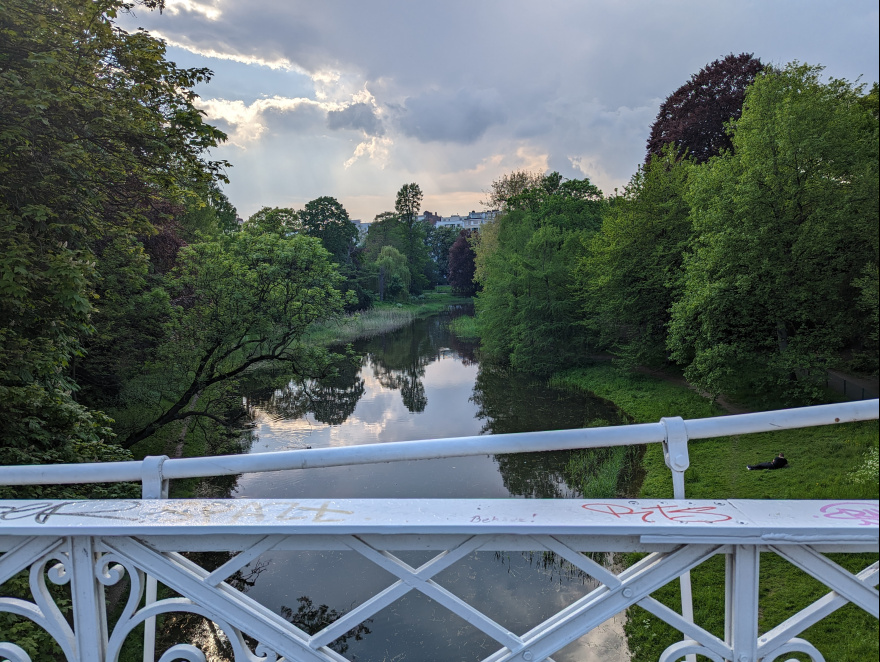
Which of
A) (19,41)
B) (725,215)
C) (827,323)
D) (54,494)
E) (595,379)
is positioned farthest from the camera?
(19,41)

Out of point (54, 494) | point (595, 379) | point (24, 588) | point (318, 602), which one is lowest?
point (318, 602)

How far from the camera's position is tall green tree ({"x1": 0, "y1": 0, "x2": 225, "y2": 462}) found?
273 cm

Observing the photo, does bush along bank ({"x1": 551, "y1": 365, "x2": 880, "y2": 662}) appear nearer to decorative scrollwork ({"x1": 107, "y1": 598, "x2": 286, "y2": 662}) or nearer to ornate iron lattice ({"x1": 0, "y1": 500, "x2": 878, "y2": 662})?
ornate iron lattice ({"x1": 0, "y1": 500, "x2": 878, "y2": 662})

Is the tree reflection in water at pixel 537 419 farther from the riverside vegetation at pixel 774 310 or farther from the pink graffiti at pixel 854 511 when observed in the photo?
the pink graffiti at pixel 854 511

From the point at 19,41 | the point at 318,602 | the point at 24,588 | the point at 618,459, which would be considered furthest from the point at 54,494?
the point at 618,459

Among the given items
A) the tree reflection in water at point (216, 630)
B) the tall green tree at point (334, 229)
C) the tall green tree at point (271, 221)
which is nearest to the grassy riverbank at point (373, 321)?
the tall green tree at point (271, 221)

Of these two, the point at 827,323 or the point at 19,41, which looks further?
the point at 19,41

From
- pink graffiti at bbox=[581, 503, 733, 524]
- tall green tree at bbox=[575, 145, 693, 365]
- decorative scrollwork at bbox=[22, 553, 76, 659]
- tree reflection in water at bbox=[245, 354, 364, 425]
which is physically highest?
tall green tree at bbox=[575, 145, 693, 365]

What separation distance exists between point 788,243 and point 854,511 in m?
0.55

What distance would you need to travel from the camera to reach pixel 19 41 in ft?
9.45

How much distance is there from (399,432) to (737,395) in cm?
227

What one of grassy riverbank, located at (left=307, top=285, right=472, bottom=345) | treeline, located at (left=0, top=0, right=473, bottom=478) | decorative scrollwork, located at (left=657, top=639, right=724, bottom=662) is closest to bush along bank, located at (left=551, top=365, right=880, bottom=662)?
decorative scrollwork, located at (left=657, top=639, right=724, bottom=662)

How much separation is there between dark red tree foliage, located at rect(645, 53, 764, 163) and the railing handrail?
42.6 inches

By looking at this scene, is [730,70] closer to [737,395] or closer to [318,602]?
[737,395]
